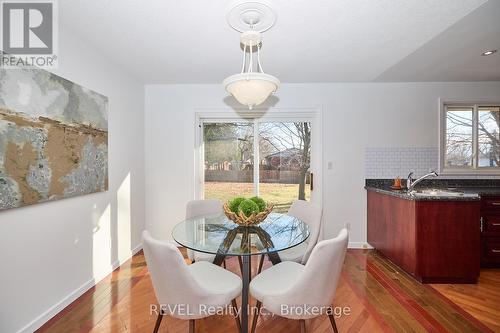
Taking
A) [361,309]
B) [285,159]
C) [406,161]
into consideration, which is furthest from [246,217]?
[406,161]

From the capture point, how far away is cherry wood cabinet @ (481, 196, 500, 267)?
108 inches

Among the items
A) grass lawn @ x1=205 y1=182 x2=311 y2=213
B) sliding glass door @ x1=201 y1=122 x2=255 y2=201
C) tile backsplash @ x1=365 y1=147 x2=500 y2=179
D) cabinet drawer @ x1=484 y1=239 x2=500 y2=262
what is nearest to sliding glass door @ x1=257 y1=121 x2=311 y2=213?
grass lawn @ x1=205 y1=182 x2=311 y2=213

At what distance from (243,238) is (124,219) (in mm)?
1963

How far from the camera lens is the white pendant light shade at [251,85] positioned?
1.55 metres

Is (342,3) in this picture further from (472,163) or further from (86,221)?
(472,163)

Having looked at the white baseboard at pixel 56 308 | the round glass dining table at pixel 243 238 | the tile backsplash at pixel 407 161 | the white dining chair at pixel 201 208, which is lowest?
the white baseboard at pixel 56 308

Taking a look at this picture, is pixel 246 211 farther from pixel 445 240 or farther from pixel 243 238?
pixel 445 240

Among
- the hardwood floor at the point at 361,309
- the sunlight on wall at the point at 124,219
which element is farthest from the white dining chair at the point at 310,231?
the sunlight on wall at the point at 124,219

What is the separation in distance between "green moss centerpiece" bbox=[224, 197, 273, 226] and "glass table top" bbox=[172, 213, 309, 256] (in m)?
0.09

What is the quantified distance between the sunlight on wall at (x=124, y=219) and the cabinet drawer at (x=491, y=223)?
4.20 meters

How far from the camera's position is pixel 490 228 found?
2742mm

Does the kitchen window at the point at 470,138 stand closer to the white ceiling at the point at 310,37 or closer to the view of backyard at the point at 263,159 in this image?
the white ceiling at the point at 310,37

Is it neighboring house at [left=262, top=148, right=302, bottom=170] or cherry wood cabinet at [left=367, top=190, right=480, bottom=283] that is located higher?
neighboring house at [left=262, top=148, right=302, bottom=170]

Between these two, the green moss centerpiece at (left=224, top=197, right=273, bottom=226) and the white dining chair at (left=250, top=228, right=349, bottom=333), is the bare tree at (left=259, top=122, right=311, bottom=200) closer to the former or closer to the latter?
the green moss centerpiece at (left=224, top=197, right=273, bottom=226)
